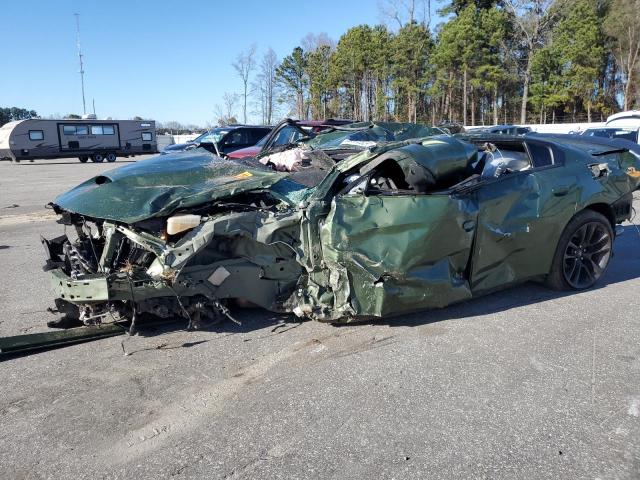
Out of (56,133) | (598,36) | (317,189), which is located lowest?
(317,189)

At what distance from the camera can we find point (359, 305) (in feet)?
12.7

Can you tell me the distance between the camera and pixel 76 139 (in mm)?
32688

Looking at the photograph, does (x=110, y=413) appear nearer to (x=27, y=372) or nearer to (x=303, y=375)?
(x=27, y=372)

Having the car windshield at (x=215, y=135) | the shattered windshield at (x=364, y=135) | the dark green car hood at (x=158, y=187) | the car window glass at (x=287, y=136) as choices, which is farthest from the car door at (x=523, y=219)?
the car windshield at (x=215, y=135)

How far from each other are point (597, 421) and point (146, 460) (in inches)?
95.7

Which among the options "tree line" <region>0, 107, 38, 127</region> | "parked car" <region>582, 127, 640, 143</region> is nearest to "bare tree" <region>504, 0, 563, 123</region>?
"parked car" <region>582, 127, 640, 143</region>

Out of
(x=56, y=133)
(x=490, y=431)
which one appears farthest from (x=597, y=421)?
(x=56, y=133)

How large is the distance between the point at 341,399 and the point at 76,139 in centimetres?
3426

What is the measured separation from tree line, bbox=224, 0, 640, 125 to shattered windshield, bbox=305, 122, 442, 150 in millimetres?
36244

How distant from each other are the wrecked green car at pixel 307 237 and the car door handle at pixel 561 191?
0.28 feet

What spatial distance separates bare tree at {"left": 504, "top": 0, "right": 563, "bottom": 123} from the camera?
4222 centimetres

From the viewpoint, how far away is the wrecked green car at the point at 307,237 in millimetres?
3811

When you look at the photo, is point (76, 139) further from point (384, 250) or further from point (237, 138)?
point (384, 250)

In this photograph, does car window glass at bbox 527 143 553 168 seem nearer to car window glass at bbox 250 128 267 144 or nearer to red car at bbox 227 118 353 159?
red car at bbox 227 118 353 159
